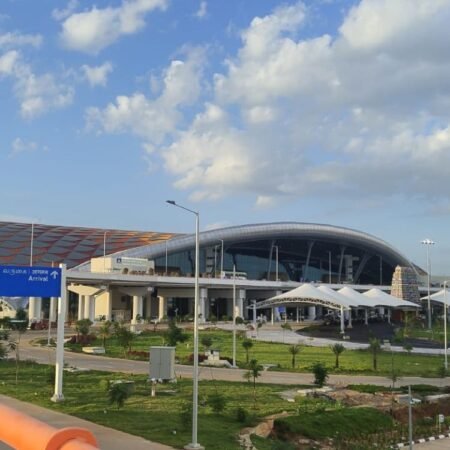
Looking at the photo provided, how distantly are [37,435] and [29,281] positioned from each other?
18.2 metres

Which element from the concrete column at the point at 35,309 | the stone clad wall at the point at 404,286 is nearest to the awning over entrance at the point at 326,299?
the stone clad wall at the point at 404,286

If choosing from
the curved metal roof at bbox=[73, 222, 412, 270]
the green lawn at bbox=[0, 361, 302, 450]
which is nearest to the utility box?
the green lawn at bbox=[0, 361, 302, 450]

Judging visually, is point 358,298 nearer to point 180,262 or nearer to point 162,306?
point 162,306

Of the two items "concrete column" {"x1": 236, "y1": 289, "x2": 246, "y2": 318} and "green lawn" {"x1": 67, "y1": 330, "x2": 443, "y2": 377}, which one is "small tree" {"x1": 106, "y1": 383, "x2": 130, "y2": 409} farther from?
"concrete column" {"x1": 236, "y1": 289, "x2": 246, "y2": 318}

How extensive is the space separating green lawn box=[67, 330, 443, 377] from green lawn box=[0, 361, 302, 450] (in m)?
10.9

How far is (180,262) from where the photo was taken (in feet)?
333

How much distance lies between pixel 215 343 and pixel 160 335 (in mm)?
7183

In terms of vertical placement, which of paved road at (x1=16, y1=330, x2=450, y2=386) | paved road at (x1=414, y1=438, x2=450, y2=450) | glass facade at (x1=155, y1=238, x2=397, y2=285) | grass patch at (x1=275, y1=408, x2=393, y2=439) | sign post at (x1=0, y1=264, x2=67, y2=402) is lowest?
paved road at (x1=414, y1=438, x2=450, y2=450)

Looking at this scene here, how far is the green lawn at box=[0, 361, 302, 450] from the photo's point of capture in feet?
55.8

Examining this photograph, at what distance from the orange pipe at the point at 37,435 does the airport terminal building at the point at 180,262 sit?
65.0 m

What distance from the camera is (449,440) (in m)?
22.3

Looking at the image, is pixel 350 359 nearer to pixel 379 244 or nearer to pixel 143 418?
pixel 143 418

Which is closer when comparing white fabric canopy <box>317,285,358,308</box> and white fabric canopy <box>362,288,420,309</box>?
white fabric canopy <box>317,285,358,308</box>

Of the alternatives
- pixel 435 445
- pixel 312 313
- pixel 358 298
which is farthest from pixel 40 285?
pixel 312 313
